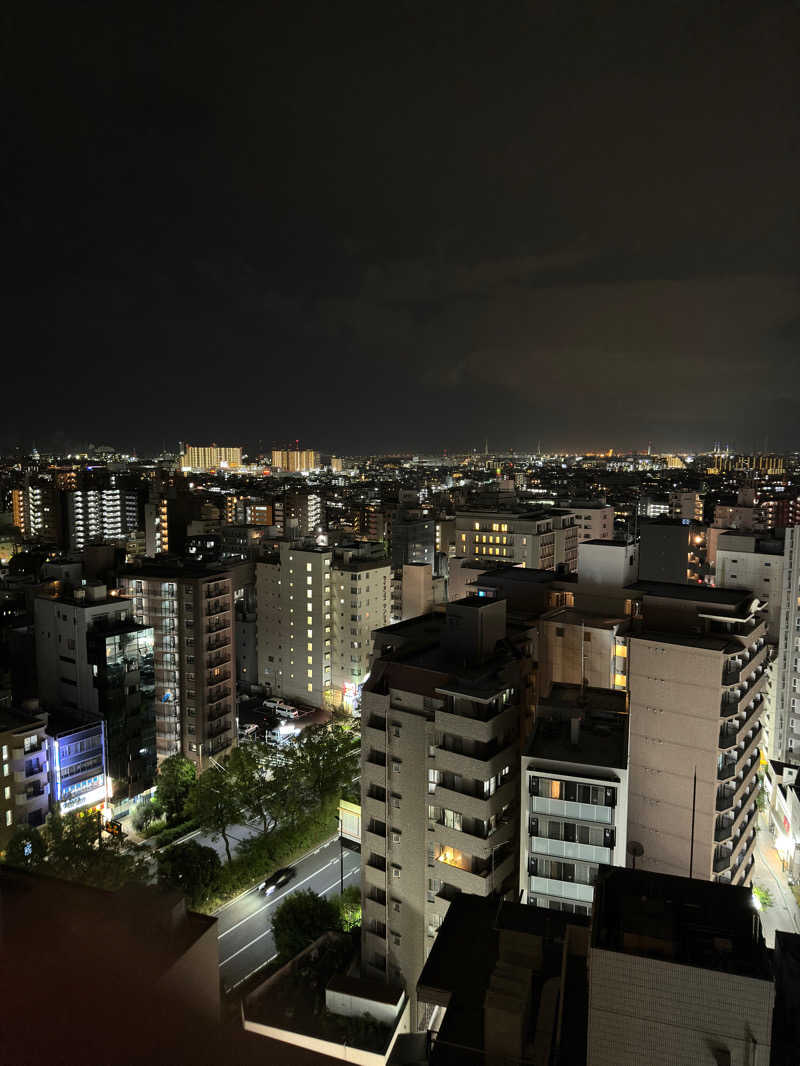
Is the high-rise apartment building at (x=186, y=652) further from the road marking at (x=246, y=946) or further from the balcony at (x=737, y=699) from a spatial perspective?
the balcony at (x=737, y=699)

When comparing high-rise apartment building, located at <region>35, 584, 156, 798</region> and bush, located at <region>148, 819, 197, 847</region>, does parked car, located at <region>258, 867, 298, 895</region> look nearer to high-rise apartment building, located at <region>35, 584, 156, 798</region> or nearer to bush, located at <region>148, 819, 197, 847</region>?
bush, located at <region>148, 819, 197, 847</region>

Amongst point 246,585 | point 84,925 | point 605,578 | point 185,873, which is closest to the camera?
point 84,925

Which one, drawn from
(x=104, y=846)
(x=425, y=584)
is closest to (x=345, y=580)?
(x=425, y=584)

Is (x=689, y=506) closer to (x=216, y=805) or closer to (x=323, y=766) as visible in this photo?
(x=323, y=766)

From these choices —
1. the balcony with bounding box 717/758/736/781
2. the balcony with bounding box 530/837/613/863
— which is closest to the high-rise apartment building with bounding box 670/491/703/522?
the balcony with bounding box 717/758/736/781

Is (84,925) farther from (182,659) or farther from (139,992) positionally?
(182,659)

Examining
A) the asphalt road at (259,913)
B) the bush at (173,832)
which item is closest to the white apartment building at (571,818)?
the asphalt road at (259,913)
